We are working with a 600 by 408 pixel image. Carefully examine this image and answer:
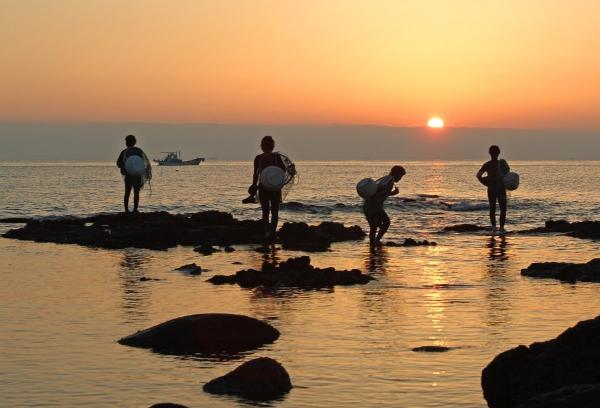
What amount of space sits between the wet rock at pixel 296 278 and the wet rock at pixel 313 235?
5.27 meters

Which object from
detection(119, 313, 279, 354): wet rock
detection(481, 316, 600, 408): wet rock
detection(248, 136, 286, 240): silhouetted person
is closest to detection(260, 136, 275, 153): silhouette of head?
detection(248, 136, 286, 240): silhouetted person

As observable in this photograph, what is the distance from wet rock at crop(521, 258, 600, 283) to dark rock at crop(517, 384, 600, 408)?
905cm

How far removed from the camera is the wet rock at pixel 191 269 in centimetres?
1647

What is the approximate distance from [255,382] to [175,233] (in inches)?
570

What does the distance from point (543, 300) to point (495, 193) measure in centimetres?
1235

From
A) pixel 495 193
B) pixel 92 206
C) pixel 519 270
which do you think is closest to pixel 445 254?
pixel 519 270

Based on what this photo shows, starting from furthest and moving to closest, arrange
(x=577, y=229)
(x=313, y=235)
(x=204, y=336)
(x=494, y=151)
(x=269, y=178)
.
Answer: (x=577, y=229) → (x=494, y=151) → (x=313, y=235) → (x=269, y=178) → (x=204, y=336)

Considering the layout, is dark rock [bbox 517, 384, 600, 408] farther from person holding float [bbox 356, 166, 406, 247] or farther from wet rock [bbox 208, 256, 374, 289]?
person holding float [bbox 356, 166, 406, 247]

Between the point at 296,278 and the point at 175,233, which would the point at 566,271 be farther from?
the point at 175,233

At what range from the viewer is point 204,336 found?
10109mm

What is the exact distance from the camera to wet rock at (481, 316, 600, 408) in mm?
7133

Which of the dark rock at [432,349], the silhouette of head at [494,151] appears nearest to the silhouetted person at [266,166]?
the silhouette of head at [494,151]

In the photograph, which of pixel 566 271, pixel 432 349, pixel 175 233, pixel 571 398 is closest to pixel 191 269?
pixel 566 271

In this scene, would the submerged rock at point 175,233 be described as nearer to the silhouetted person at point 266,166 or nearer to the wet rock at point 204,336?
the silhouetted person at point 266,166
